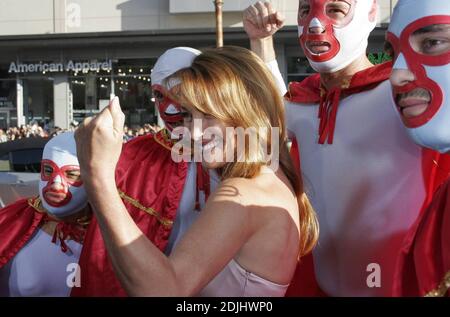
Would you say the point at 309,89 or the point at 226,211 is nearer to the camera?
the point at 226,211

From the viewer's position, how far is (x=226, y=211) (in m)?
1.35

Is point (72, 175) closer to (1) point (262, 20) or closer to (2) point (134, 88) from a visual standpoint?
(1) point (262, 20)

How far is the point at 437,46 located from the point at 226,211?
0.74 meters

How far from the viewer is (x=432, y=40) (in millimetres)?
1451

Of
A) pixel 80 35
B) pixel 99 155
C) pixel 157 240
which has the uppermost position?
pixel 80 35

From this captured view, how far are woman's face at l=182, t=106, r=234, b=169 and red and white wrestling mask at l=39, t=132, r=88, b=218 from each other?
1.01 m

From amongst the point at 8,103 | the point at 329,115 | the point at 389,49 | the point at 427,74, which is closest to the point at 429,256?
the point at 427,74

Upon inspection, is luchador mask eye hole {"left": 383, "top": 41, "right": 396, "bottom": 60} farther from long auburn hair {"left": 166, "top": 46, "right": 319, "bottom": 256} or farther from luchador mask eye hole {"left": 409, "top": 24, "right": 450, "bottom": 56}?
long auburn hair {"left": 166, "top": 46, "right": 319, "bottom": 256}

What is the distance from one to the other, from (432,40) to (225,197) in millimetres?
717

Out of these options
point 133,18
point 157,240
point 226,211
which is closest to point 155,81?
point 157,240

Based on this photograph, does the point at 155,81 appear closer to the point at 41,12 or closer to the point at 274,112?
the point at 274,112

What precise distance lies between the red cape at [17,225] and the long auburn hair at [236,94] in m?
1.38

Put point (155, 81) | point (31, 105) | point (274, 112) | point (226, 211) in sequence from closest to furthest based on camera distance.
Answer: point (226, 211), point (274, 112), point (155, 81), point (31, 105)

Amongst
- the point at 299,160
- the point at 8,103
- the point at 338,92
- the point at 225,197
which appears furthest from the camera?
the point at 8,103
